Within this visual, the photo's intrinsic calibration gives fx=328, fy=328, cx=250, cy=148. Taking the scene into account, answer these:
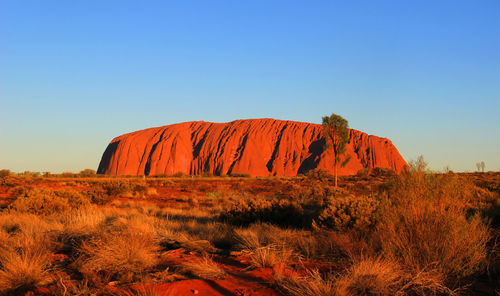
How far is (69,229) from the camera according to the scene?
6.80 m

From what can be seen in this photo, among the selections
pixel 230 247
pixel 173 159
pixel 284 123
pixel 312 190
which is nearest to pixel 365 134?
pixel 284 123

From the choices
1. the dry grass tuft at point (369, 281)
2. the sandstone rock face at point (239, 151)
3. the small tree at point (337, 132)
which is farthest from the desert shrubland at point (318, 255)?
the sandstone rock face at point (239, 151)

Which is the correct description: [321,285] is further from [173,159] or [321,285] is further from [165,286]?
[173,159]

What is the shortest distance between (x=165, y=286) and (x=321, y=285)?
5.78 feet

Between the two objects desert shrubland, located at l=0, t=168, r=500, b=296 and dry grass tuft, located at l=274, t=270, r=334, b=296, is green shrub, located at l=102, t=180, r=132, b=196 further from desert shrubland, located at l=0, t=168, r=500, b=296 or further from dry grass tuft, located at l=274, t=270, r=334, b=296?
dry grass tuft, located at l=274, t=270, r=334, b=296

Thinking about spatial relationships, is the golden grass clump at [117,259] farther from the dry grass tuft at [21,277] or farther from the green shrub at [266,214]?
the green shrub at [266,214]

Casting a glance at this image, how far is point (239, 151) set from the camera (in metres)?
74.2

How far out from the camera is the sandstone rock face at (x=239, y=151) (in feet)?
233

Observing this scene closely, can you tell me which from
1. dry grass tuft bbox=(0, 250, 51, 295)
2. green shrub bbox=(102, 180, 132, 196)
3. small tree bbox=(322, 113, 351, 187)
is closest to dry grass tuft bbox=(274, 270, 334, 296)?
dry grass tuft bbox=(0, 250, 51, 295)

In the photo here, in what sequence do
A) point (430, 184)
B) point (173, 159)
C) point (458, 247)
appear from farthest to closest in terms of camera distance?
point (173, 159) < point (430, 184) < point (458, 247)

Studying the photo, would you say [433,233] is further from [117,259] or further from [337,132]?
[337,132]

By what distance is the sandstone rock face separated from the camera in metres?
70.9

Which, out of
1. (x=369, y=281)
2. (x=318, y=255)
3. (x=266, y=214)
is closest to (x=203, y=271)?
(x=369, y=281)

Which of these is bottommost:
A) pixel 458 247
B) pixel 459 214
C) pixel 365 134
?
pixel 458 247
